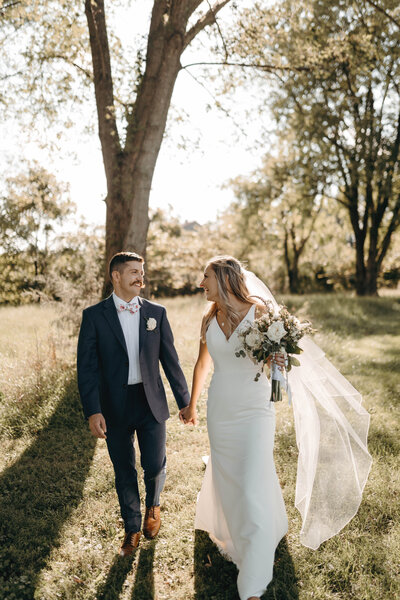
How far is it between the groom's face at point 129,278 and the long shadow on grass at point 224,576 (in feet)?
7.47

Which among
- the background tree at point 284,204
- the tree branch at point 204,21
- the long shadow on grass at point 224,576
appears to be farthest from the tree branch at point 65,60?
the background tree at point 284,204

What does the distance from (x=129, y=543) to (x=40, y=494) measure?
1.41 metres

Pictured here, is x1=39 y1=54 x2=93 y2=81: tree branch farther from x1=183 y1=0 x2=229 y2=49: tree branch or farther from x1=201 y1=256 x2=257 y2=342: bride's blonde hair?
x1=201 y1=256 x2=257 y2=342: bride's blonde hair

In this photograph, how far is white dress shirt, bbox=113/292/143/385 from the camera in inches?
148

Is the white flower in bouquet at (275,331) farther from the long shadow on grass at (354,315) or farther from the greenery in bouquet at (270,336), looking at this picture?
the long shadow on grass at (354,315)

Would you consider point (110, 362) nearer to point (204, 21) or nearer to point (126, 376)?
point (126, 376)

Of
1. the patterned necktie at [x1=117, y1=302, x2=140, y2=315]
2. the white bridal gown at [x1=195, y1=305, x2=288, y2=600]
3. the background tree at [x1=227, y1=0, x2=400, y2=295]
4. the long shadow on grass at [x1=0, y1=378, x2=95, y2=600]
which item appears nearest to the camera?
the white bridal gown at [x1=195, y1=305, x2=288, y2=600]

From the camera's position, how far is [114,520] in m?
4.27

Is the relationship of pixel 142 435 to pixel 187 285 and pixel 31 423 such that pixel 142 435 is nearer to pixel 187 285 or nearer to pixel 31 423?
pixel 31 423

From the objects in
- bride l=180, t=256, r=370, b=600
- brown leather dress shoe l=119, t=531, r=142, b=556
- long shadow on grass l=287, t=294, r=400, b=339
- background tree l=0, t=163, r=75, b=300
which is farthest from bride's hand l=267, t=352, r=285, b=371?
background tree l=0, t=163, r=75, b=300

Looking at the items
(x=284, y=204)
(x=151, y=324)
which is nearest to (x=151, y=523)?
(x=151, y=324)

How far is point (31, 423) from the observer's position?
20.4ft

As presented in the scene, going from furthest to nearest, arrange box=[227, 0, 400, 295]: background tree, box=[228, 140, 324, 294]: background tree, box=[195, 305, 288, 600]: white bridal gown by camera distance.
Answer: box=[228, 140, 324, 294]: background tree
box=[227, 0, 400, 295]: background tree
box=[195, 305, 288, 600]: white bridal gown

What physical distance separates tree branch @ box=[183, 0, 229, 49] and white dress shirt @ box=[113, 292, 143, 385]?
554cm
